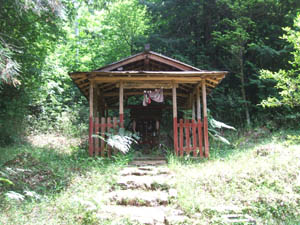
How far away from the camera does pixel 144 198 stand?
464cm

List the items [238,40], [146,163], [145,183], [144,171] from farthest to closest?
[238,40] < [146,163] < [144,171] < [145,183]

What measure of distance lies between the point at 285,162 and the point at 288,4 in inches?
426

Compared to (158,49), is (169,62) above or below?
below

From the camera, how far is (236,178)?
5168 mm

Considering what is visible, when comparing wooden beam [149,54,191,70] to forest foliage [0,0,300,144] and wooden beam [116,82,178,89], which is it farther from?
forest foliage [0,0,300,144]

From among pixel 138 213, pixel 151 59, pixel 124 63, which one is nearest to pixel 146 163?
pixel 138 213

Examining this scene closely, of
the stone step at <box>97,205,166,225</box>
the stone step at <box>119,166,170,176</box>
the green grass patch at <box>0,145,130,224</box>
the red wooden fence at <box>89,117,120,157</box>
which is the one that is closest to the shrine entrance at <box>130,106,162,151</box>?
the red wooden fence at <box>89,117,120,157</box>

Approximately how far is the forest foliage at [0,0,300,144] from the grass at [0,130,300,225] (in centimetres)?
397

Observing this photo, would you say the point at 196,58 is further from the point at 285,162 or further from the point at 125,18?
the point at 285,162

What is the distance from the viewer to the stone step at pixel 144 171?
6133 mm

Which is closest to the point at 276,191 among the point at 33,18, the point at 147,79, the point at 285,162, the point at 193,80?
the point at 285,162

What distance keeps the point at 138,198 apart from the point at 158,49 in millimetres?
11691

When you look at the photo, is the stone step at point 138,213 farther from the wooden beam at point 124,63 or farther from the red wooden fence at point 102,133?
the wooden beam at point 124,63

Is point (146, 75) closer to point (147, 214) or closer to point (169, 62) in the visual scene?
point (169, 62)
